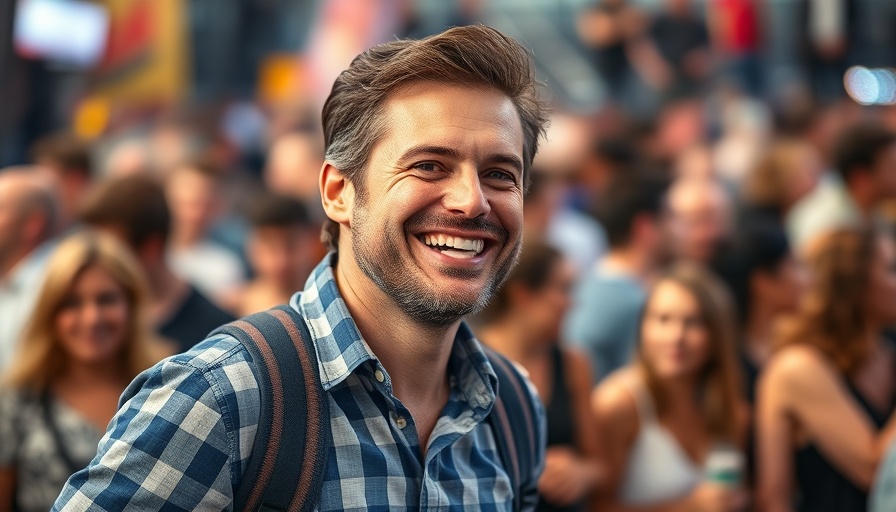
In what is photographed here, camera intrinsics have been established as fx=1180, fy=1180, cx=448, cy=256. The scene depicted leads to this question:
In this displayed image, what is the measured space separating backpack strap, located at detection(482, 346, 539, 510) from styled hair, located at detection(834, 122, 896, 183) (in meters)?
4.95

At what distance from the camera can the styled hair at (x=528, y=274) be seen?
4676mm

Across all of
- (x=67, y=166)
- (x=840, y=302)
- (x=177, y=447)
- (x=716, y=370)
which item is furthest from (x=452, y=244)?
(x=67, y=166)

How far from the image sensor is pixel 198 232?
23.1ft

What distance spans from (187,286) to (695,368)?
2167 mm

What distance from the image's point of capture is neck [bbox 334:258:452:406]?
2.30 meters

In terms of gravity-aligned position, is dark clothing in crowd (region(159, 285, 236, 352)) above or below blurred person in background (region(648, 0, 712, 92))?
below

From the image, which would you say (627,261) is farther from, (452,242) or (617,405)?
(452,242)

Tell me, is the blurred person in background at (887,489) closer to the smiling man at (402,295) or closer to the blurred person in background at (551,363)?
the blurred person in background at (551,363)

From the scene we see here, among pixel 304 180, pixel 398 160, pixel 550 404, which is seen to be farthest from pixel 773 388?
pixel 304 180

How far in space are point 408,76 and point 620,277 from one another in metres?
3.60

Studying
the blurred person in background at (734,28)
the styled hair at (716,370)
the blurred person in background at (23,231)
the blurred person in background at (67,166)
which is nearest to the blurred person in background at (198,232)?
the blurred person in background at (67,166)

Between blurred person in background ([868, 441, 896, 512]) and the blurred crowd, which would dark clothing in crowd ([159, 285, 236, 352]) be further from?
blurred person in background ([868, 441, 896, 512])

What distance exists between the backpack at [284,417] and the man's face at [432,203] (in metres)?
0.22

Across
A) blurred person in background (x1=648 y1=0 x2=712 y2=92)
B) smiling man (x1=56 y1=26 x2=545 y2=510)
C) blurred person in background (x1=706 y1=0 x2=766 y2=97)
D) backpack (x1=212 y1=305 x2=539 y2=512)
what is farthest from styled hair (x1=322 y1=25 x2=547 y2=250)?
blurred person in background (x1=706 y1=0 x2=766 y2=97)
